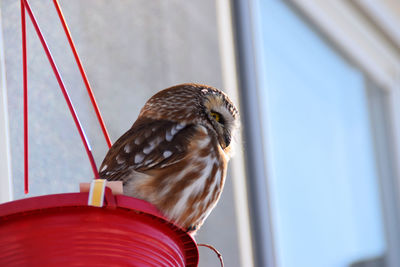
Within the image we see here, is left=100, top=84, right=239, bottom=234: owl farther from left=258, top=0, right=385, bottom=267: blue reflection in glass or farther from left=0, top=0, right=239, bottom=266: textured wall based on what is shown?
left=258, top=0, right=385, bottom=267: blue reflection in glass

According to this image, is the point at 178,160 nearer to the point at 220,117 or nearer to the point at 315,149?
the point at 220,117

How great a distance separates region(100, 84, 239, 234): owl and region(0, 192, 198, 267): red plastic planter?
178 mm

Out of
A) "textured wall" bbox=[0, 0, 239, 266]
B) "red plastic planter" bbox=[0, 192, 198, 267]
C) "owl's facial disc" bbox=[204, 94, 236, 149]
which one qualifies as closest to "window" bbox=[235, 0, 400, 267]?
"textured wall" bbox=[0, 0, 239, 266]

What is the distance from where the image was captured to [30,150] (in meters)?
1.42

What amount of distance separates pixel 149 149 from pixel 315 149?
2419 mm

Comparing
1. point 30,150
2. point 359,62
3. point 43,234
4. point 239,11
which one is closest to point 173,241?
point 43,234

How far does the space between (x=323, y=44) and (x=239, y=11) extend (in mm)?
1094

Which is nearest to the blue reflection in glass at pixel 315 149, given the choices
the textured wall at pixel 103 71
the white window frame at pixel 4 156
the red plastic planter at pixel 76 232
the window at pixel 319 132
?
the window at pixel 319 132

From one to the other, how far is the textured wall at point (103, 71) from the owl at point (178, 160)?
1.25ft

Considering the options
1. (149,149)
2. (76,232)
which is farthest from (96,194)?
(149,149)

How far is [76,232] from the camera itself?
754mm

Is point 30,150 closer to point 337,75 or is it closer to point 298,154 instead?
point 298,154

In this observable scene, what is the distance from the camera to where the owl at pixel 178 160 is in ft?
3.28

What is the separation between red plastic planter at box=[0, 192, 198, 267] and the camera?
73cm
